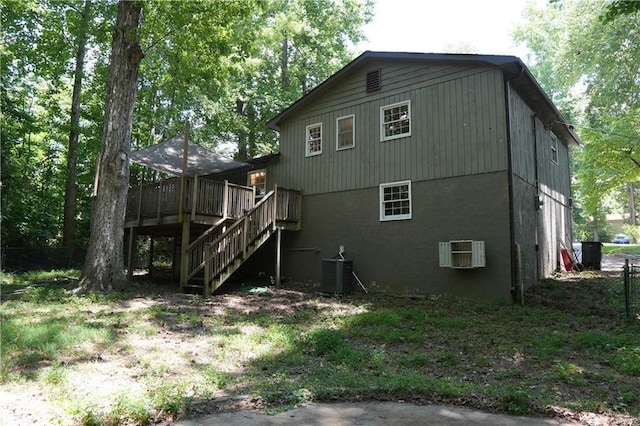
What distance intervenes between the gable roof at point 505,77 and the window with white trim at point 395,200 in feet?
11.5

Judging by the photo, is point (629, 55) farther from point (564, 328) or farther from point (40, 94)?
point (40, 94)

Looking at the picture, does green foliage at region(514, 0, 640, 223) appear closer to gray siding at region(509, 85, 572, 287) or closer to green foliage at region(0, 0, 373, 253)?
gray siding at region(509, 85, 572, 287)

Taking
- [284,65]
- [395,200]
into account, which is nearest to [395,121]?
[395,200]

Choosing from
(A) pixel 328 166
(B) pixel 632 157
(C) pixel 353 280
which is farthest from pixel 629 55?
(C) pixel 353 280

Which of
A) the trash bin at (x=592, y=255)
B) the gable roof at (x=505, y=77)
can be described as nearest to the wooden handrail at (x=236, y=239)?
the gable roof at (x=505, y=77)

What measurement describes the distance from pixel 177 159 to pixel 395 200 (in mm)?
7862

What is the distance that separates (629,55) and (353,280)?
17.8 metres

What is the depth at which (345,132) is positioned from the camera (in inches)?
532

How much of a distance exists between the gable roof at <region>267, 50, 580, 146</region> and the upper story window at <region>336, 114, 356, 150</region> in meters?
1.38

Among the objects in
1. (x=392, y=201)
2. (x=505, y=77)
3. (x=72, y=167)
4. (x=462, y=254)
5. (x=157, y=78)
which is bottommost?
(x=462, y=254)

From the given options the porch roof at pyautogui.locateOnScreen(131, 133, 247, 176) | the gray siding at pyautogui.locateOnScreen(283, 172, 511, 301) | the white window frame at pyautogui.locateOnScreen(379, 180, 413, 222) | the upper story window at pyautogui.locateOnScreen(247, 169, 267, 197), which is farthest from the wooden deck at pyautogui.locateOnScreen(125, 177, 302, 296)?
the white window frame at pyautogui.locateOnScreen(379, 180, 413, 222)

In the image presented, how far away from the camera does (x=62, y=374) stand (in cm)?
454

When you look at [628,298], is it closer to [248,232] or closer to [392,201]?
[392,201]

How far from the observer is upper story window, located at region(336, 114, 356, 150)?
1330cm
